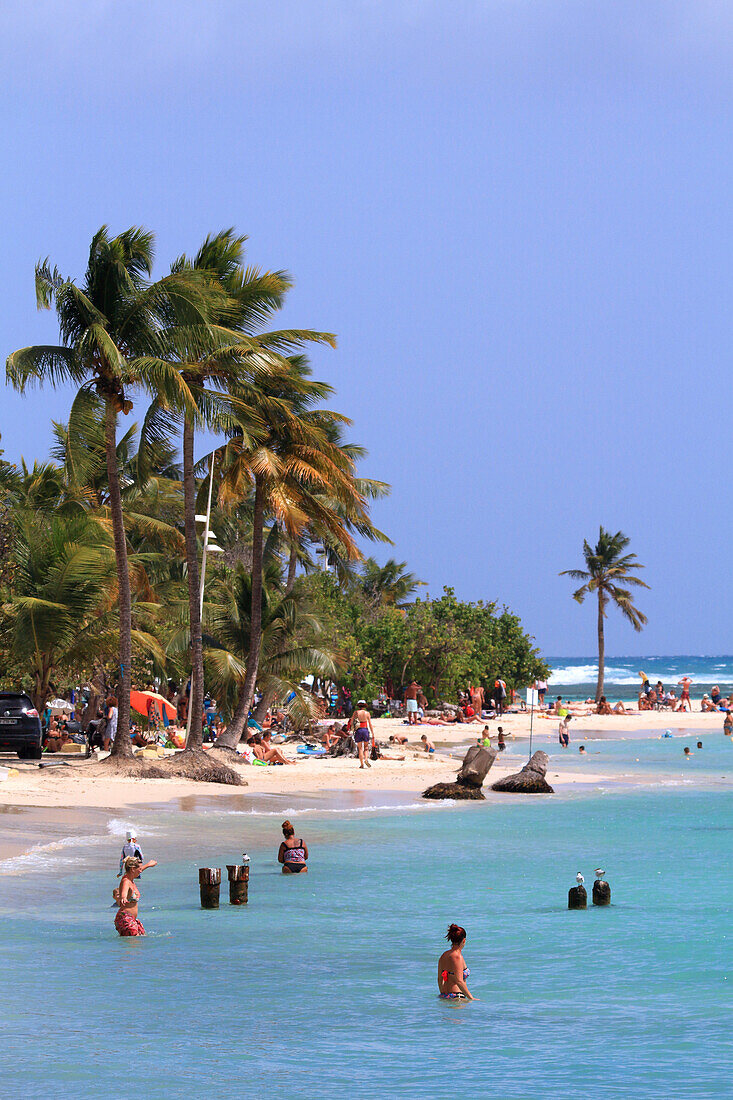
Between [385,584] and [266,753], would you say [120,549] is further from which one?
[385,584]

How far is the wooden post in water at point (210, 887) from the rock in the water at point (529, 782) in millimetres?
14982

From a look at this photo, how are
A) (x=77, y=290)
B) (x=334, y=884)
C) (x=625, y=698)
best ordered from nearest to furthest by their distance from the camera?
1. (x=334, y=884)
2. (x=77, y=290)
3. (x=625, y=698)

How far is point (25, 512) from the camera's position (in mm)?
28484

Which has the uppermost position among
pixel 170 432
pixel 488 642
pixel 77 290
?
pixel 77 290

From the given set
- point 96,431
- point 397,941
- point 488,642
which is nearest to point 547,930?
point 397,941

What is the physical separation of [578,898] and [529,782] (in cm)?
1336

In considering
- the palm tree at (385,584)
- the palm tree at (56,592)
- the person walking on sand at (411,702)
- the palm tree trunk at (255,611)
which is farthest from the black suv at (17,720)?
the palm tree at (385,584)

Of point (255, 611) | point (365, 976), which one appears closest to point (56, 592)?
point (255, 611)

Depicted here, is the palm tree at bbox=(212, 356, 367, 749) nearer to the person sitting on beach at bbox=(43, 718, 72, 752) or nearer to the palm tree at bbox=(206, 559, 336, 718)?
the palm tree at bbox=(206, 559, 336, 718)

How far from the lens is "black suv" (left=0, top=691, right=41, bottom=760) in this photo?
85.8 feet

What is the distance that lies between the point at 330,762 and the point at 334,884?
16.6m

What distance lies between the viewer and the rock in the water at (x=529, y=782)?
1129 inches

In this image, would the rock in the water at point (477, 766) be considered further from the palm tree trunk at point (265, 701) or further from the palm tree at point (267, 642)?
the palm tree trunk at point (265, 701)

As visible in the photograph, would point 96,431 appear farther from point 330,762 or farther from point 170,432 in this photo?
point 330,762
